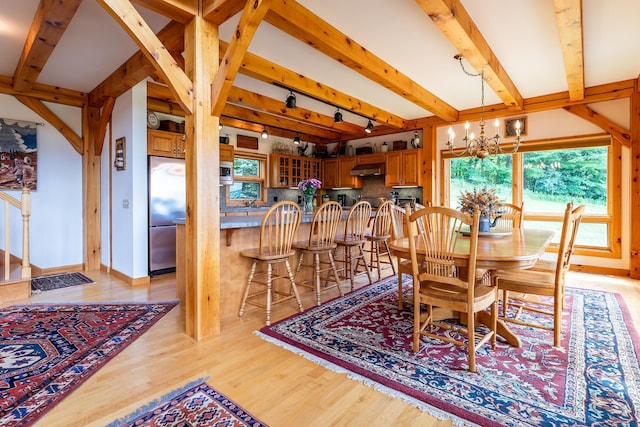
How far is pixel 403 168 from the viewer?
20.3 ft

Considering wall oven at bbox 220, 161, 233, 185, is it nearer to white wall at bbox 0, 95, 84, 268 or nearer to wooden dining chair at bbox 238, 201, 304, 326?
white wall at bbox 0, 95, 84, 268

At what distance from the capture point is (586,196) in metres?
4.59

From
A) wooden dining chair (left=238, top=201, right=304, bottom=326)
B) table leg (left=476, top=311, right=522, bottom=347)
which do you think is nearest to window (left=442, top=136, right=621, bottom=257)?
table leg (left=476, top=311, right=522, bottom=347)

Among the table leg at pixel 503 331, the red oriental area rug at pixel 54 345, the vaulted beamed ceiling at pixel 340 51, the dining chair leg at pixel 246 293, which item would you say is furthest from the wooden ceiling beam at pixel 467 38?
the red oriental area rug at pixel 54 345

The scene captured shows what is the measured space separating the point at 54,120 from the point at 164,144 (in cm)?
155

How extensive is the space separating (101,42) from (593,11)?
4431 millimetres

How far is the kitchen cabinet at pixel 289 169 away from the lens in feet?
21.9

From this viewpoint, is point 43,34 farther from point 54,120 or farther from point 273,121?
point 273,121

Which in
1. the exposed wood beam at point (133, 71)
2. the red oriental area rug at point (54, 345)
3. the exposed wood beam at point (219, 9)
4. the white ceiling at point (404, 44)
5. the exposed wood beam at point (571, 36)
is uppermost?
the white ceiling at point (404, 44)

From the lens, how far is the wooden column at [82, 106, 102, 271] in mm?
4637

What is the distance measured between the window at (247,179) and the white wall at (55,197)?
7.59 feet

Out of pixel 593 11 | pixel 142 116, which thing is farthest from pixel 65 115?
pixel 593 11

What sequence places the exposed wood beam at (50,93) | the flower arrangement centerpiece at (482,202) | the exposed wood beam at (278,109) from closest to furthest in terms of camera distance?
the flower arrangement centerpiece at (482,202) → the exposed wood beam at (50,93) → the exposed wood beam at (278,109)

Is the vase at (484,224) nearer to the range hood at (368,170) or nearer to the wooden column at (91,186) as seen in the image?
the range hood at (368,170)
